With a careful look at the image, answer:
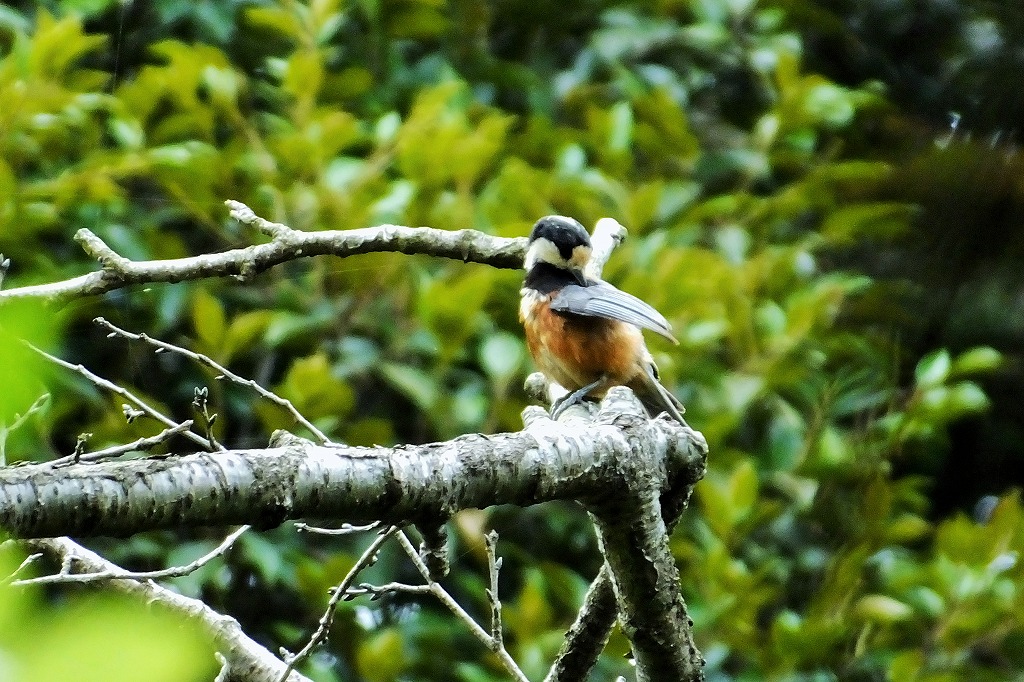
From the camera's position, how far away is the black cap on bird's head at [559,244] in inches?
76.5

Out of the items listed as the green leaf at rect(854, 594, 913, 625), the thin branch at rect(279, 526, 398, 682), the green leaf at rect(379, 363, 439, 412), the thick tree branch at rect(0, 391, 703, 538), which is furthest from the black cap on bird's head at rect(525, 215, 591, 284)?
the green leaf at rect(854, 594, 913, 625)

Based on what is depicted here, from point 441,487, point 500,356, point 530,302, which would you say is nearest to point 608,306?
point 530,302

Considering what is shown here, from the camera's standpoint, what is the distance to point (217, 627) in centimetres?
131

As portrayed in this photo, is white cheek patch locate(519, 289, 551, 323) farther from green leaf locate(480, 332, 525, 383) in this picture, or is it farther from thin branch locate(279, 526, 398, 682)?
thin branch locate(279, 526, 398, 682)

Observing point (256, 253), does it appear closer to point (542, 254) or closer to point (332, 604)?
point (332, 604)

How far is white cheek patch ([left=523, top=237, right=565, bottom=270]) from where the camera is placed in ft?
6.14

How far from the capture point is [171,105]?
255cm

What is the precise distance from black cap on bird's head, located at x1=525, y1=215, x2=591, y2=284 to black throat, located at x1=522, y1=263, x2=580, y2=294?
0.01 meters

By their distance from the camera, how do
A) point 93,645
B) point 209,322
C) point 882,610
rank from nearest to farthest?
point 93,645
point 209,322
point 882,610

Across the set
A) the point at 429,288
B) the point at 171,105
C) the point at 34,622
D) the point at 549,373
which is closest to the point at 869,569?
the point at 549,373

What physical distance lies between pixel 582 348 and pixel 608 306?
156 millimetres

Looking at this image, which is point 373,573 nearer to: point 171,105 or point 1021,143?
Result: point 171,105

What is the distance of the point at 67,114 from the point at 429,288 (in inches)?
30.6

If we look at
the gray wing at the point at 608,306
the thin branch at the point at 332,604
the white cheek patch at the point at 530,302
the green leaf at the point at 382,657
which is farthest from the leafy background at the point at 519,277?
the thin branch at the point at 332,604
